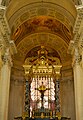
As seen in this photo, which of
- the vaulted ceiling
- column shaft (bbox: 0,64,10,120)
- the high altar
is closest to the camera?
column shaft (bbox: 0,64,10,120)

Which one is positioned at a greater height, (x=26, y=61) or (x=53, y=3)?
(x=53, y=3)

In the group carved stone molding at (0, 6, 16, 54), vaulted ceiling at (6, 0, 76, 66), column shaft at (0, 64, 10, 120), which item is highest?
vaulted ceiling at (6, 0, 76, 66)

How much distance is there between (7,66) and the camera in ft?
40.7

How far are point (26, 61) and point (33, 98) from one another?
280 centimetres

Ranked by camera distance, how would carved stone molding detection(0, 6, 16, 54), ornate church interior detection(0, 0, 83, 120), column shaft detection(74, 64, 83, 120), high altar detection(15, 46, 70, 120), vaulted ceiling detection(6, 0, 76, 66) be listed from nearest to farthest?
carved stone molding detection(0, 6, 16, 54) < column shaft detection(74, 64, 83, 120) < vaulted ceiling detection(6, 0, 76, 66) < ornate church interior detection(0, 0, 83, 120) < high altar detection(15, 46, 70, 120)

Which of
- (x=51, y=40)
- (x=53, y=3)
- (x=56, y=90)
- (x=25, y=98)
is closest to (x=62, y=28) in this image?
(x=51, y=40)

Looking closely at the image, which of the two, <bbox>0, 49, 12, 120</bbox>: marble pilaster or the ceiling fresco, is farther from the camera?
the ceiling fresco

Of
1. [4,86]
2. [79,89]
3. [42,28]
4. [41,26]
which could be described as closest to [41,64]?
[42,28]

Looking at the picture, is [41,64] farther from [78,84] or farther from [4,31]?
[4,31]

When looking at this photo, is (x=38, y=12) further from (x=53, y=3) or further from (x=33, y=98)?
(x=33, y=98)

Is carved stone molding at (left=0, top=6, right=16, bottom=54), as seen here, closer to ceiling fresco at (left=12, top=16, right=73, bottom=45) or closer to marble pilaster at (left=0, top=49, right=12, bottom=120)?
marble pilaster at (left=0, top=49, right=12, bottom=120)

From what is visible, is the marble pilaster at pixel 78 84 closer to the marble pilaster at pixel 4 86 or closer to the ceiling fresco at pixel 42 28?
the marble pilaster at pixel 4 86

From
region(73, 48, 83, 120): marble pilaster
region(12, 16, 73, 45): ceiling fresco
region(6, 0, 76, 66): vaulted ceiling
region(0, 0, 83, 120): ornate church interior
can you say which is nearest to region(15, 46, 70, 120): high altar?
region(0, 0, 83, 120): ornate church interior

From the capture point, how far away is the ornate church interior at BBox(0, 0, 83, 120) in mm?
13930
